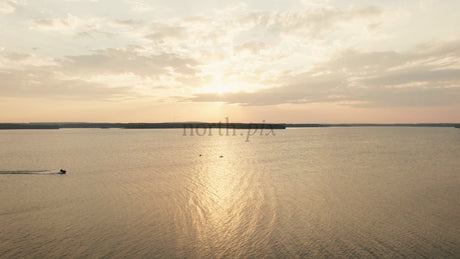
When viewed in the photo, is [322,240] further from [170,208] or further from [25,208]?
[25,208]

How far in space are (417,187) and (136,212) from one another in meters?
21.8

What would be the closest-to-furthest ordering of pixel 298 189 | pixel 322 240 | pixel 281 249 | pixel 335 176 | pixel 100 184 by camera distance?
1. pixel 281 249
2. pixel 322 240
3. pixel 298 189
4. pixel 100 184
5. pixel 335 176

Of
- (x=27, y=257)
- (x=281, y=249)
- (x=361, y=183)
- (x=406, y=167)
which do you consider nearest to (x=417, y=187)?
(x=361, y=183)

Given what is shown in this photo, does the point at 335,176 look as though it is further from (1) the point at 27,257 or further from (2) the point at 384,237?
(1) the point at 27,257

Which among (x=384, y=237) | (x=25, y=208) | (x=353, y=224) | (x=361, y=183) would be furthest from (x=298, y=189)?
(x=25, y=208)

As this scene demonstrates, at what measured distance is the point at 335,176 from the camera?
1099 inches

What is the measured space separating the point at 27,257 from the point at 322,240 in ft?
38.3

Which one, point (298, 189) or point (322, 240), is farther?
point (298, 189)

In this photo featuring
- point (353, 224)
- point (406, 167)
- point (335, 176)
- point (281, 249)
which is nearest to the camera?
point (281, 249)

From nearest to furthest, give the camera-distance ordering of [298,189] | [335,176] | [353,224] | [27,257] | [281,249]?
[27,257] → [281,249] → [353,224] → [298,189] → [335,176]

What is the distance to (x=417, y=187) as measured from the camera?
2286 cm

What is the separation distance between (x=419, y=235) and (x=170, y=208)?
13.0 metres

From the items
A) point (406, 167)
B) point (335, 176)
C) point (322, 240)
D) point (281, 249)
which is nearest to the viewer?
point (281, 249)

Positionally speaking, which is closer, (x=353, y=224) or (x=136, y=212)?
(x=353, y=224)
